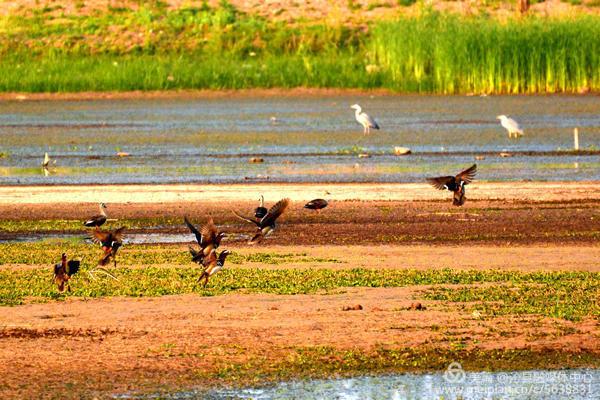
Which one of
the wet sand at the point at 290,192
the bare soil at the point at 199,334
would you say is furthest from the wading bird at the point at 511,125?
the bare soil at the point at 199,334

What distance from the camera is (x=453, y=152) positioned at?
92.9ft

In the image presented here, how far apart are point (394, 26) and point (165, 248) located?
98.8 feet

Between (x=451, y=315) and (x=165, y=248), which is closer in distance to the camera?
(x=451, y=315)

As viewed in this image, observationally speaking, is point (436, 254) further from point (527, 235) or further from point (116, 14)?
point (116, 14)

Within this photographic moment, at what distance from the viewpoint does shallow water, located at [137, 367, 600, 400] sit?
951 centimetres

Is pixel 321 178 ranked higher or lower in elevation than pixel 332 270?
lower

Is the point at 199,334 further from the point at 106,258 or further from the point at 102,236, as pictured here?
the point at 106,258

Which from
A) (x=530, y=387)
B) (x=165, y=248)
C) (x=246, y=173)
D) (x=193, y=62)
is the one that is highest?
(x=530, y=387)

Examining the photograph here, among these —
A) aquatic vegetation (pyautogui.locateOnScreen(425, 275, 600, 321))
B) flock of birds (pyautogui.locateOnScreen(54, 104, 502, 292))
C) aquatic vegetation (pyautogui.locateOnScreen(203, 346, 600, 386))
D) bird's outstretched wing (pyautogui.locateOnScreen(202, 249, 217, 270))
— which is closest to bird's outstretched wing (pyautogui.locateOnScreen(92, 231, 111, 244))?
flock of birds (pyautogui.locateOnScreen(54, 104, 502, 292))

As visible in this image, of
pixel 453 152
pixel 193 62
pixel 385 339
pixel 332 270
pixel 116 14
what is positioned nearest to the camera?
pixel 385 339

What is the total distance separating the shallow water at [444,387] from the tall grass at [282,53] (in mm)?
31383

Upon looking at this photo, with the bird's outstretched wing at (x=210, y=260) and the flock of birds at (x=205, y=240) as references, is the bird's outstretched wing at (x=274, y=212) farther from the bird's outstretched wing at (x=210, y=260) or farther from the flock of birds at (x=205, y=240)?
the bird's outstretched wing at (x=210, y=260)

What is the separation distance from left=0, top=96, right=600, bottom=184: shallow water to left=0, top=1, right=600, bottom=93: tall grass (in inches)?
42.9

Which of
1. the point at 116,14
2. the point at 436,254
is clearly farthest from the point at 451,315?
the point at 116,14
